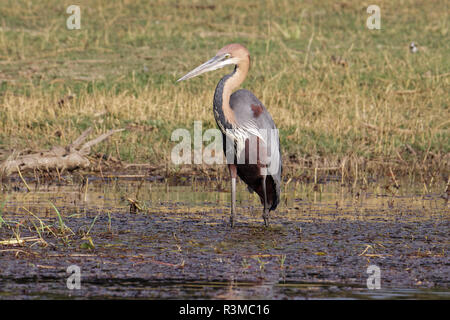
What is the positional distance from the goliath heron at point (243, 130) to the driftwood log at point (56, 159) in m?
2.43

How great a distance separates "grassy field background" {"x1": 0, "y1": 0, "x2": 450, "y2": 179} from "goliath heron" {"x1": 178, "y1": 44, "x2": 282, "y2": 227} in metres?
2.73

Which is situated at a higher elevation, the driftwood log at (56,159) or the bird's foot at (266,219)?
the driftwood log at (56,159)

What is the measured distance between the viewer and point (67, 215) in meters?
7.89

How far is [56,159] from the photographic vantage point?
9797 millimetres

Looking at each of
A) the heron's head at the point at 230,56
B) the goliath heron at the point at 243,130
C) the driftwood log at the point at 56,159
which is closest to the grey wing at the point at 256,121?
the goliath heron at the point at 243,130

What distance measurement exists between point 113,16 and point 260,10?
329cm

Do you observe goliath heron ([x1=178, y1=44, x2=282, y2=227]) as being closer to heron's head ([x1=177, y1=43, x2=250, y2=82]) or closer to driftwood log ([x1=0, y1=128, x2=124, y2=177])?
heron's head ([x1=177, y1=43, x2=250, y2=82])

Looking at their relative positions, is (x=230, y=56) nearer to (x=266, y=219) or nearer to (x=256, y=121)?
(x=256, y=121)

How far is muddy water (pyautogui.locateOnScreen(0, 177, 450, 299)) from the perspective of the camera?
5.42m

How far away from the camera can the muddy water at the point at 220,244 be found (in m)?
5.42

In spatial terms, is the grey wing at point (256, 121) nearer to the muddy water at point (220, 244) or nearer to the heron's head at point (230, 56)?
the heron's head at point (230, 56)

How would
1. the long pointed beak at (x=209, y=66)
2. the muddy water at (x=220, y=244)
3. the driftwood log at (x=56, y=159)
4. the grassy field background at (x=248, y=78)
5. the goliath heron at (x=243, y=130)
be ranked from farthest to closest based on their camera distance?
1. the grassy field background at (x=248, y=78)
2. the driftwood log at (x=56, y=159)
3. the long pointed beak at (x=209, y=66)
4. the goliath heron at (x=243, y=130)
5. the muddy water at (x=220, y=244)

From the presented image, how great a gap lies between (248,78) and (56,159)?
216 inches

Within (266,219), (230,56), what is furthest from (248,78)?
(266,219)
